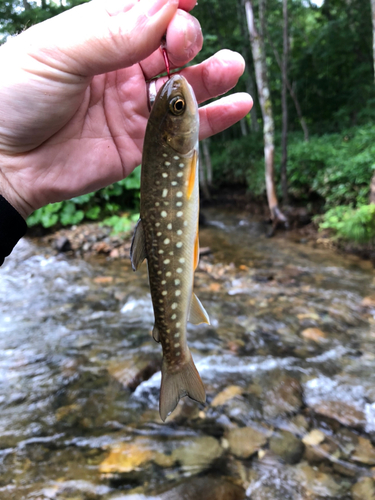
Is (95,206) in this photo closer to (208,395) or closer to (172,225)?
(208,395)

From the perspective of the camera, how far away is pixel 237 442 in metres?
3.44

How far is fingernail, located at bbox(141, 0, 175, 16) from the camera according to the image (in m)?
1.68

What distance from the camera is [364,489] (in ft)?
9.76

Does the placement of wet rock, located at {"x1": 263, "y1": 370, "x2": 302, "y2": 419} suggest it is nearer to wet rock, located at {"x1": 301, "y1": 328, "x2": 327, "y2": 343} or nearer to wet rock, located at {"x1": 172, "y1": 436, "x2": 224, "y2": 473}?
wet rock, located at {"x1": 172, "y1": 436, "x2": 224, "y2": 473}

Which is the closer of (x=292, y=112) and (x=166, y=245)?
(x=166, y=245)

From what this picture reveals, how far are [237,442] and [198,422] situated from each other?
48cm

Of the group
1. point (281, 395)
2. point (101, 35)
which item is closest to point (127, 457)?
point (281, 395)

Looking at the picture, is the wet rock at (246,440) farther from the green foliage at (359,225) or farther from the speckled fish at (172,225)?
the green foliage at (359,225)

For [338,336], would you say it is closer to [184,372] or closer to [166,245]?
[184,372]

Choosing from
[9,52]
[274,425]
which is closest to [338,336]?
[274,425]

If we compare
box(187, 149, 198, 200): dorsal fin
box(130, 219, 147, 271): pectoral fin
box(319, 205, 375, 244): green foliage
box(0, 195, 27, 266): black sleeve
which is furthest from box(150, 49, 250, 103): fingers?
box(319, 205, 375, 244): green foliage

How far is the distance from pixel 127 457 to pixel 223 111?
11.2 ft

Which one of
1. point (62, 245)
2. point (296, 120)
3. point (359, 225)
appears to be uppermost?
point (296, 120)

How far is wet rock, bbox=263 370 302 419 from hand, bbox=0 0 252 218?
3175mm
